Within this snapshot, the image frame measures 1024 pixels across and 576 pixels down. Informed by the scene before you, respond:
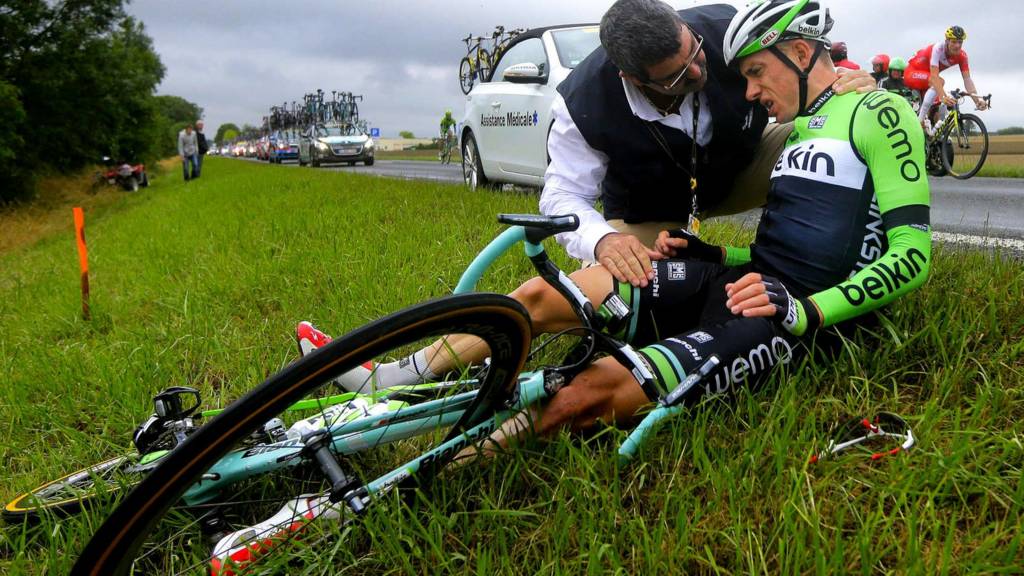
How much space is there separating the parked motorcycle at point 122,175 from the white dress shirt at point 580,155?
26845mm

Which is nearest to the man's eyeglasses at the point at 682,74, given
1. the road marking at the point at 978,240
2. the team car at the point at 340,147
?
the road marking at the point at 978,240

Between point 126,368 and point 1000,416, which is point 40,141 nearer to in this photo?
point 126,368

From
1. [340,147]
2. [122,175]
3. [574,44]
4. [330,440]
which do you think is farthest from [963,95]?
[122,175]

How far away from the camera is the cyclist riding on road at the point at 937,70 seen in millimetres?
9609

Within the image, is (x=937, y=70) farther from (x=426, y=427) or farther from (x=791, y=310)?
(x=426, y=427)

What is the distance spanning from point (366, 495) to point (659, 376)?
85 cm

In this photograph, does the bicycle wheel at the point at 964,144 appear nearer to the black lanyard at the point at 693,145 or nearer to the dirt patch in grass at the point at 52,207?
the black lanyard at the point at 693,145

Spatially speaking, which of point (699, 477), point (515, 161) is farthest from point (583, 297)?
point (515, 161)

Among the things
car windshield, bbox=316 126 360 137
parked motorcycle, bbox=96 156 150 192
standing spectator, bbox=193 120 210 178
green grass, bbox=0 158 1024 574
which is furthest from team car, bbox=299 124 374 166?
green grass, bbox=0 158 1024 574

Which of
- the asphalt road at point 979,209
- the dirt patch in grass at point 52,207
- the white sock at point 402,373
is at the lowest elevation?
the dirt patch in grass at point 52,207

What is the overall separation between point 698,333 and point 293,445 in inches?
46.2

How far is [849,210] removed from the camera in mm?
2205

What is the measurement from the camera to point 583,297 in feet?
6.61

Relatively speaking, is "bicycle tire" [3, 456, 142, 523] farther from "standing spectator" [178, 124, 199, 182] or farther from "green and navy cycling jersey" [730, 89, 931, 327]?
"standing spectator" [178, 124, 199, 182]
